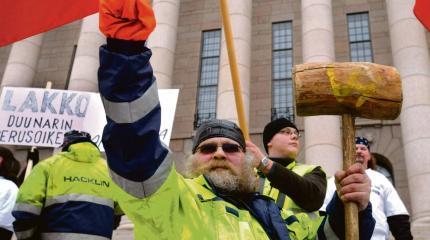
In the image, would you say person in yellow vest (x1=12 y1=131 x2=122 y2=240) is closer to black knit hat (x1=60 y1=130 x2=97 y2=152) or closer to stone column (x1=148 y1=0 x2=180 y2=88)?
black knit hat (x1=60 y1=130 x2=97 y2=152)

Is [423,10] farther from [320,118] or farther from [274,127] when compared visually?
[320,118]

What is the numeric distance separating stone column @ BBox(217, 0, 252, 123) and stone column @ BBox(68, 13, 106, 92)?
5181mm

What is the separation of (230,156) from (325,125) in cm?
1396

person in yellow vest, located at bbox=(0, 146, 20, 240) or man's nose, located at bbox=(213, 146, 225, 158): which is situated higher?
person in yellow vest, located at bbox=(0, 146, 20, 240)

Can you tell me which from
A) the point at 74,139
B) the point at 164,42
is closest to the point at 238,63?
the point at 164,42

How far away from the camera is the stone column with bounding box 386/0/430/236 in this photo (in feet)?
50.4

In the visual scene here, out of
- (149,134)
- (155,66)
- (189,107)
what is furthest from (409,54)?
(149,134)

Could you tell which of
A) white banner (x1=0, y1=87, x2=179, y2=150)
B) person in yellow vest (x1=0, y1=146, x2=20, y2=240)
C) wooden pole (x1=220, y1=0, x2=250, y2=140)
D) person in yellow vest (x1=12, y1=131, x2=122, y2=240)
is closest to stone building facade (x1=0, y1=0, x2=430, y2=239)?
white banner (x1=0, y1=87, x2=179, y2=150)

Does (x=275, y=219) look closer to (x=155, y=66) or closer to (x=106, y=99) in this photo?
(x=106, y=99)

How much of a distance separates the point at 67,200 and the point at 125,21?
138 inches

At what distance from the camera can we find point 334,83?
3441 millimetres

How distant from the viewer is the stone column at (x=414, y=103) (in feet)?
50.4

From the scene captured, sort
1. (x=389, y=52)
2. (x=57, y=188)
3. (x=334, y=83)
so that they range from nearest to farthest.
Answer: (x=334, y=83), (x=57, y=188), (x=389, y=52)

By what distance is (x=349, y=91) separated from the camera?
3.42m
